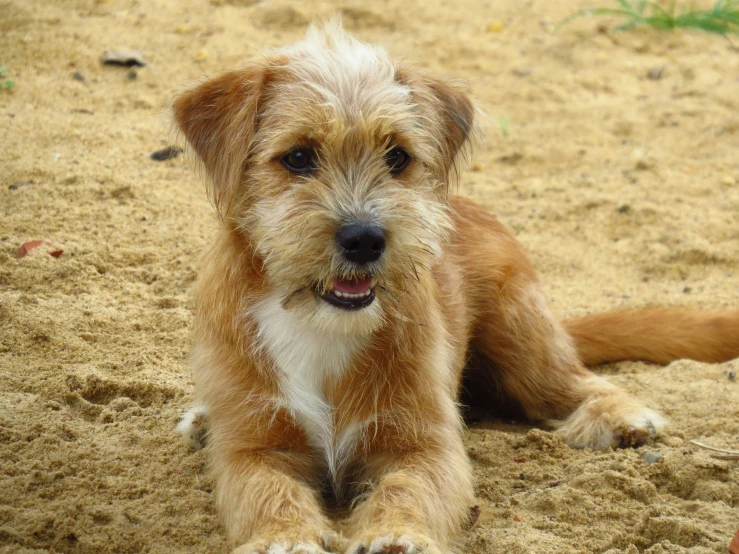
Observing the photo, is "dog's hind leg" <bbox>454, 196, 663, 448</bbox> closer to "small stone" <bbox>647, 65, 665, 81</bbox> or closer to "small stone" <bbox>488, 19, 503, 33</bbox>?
"small stone" <bbox>647, 65, 665, 81</bbox>

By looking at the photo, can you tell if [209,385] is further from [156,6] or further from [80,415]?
[156,6]

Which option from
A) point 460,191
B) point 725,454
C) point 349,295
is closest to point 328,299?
point 349,295

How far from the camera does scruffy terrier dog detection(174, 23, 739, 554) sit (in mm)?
3723

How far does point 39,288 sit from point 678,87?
681 cm

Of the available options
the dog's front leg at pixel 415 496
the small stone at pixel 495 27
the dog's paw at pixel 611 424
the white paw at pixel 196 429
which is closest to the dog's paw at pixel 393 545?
the dog's front leg at pixel 415 496

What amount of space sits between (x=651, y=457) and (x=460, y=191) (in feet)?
12.8

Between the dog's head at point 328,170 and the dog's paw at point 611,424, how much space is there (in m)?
1.46

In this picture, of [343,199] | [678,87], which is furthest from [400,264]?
[678,87]

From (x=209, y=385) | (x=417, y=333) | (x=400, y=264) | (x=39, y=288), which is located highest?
→ (x=400, y=264)

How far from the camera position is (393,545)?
134 inches

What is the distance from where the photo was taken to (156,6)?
9.75 metres

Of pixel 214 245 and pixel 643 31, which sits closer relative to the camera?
pixel 214 245

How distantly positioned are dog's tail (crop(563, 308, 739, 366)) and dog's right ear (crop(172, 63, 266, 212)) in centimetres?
260

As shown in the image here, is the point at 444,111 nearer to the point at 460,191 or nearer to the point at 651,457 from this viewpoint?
the point at 651,457
